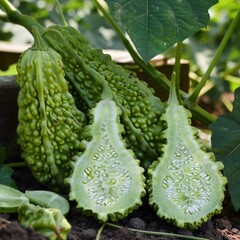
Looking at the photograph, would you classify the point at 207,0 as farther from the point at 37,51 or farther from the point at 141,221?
the point at 141,221

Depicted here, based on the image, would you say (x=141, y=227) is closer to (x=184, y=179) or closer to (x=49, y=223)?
(x=184, y=179)

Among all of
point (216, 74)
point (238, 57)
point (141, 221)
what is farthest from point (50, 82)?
point (238, 57)

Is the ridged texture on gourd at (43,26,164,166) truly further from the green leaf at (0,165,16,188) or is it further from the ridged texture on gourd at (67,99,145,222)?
the green leaf at (0,165,16,188)

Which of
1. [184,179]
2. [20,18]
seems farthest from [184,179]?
[20,18]

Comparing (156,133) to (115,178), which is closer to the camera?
(115,178)

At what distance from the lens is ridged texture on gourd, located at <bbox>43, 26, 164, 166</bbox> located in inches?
81.5

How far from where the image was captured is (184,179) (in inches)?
75.1

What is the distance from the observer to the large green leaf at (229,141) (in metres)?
2.13

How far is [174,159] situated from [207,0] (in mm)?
A: 488

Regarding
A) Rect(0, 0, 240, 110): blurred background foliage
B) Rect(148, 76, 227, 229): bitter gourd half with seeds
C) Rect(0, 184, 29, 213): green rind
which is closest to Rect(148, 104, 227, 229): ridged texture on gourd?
Rect(148, 76, 227, 229): bitter gourd half with seeds

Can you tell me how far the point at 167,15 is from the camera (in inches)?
79.1

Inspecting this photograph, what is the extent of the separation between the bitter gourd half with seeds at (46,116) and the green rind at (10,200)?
198mm

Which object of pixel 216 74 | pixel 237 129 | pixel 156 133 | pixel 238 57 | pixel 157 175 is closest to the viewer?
pixel 157 175

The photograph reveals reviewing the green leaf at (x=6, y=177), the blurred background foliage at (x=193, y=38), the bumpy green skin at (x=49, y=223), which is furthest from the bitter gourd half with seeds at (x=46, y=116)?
the blurred background foliage at (x=193, y=38)
